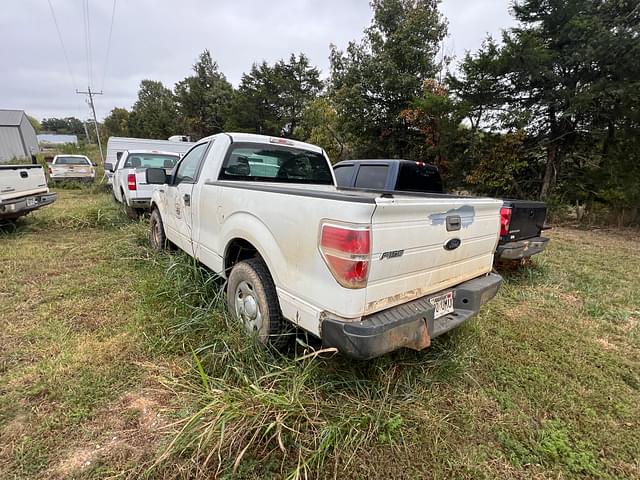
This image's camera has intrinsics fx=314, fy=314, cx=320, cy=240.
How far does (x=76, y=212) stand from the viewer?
740 centimetres

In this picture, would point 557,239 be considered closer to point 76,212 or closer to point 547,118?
point 547,118

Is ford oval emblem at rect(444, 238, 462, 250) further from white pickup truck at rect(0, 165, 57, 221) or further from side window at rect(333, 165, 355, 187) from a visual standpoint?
white pickup truck at rect(0, 165, 57, 221)

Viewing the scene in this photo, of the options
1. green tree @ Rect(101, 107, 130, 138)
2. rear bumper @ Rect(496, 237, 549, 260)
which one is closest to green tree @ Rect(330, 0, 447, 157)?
rear bumper @ Rect(496, 237, 549, 260)

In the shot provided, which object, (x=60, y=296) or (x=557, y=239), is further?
(x=557, y=239)

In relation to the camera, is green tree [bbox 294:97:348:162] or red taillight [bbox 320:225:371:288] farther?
green tree [bbox 294:97:348:162]

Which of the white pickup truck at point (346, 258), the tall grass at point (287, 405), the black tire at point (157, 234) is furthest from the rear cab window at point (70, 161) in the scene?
the tall grass at point (287, 405)

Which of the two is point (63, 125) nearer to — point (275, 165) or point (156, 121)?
point (156, 121)

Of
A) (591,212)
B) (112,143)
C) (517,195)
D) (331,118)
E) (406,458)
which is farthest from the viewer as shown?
(331,118)

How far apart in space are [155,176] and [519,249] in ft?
15.5

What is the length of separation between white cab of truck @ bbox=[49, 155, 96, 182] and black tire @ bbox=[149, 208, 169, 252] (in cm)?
1243

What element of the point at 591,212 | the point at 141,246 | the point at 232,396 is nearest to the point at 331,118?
the point at 591,212

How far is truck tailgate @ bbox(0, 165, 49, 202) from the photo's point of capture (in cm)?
514

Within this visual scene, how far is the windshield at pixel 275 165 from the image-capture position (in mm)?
3248

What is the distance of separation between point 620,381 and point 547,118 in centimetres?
1000
